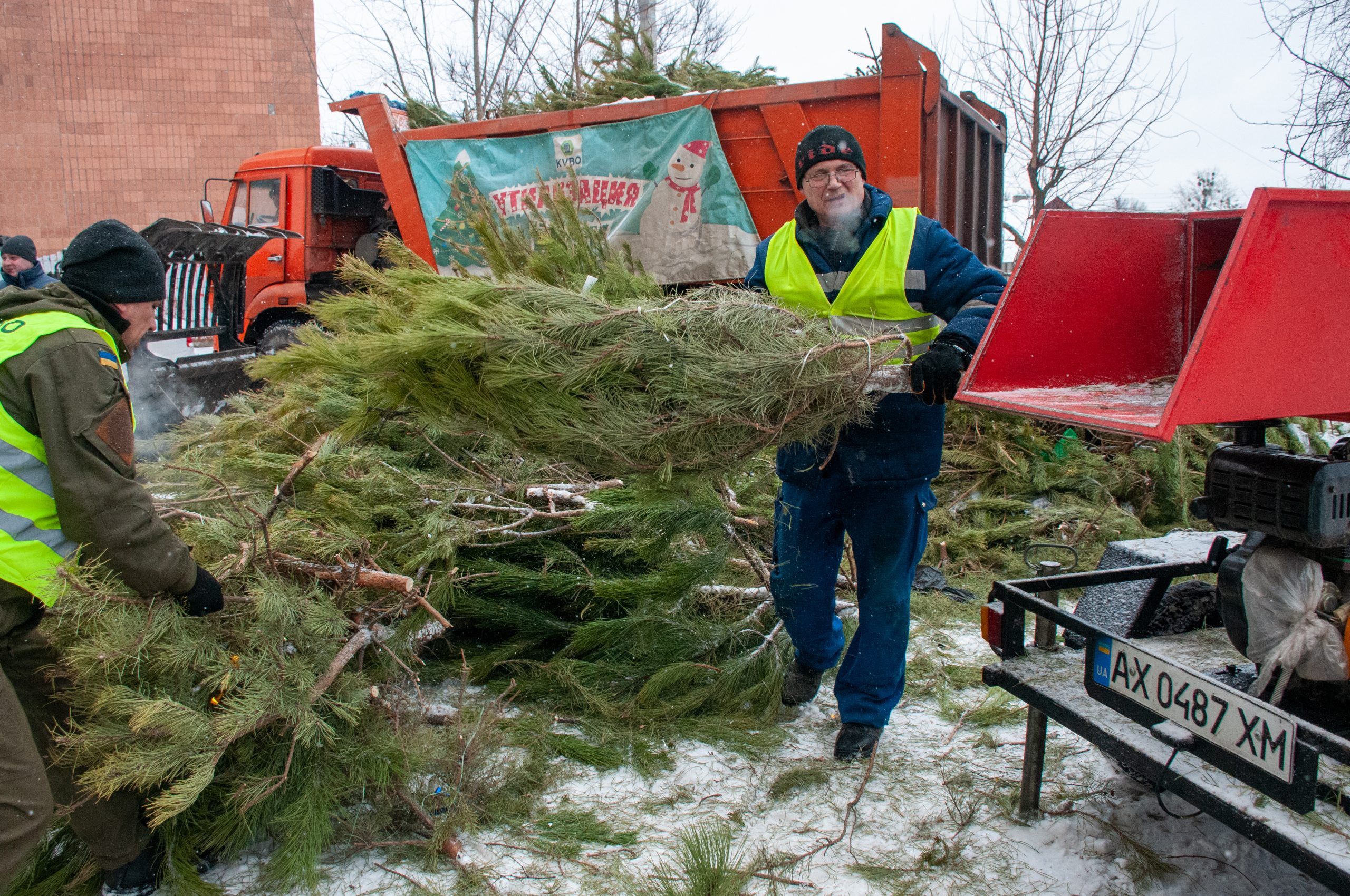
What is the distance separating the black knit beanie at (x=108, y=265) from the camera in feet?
6.91

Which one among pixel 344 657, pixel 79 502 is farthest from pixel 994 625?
pixel 79 502

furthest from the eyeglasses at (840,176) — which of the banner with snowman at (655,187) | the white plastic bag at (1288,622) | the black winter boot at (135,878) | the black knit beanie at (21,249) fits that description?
the black knit beanie at (21,249)

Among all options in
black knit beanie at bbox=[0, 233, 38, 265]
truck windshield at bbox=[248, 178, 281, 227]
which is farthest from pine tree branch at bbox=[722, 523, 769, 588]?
truck windshield at bbox=[248, 178, 281, 227]

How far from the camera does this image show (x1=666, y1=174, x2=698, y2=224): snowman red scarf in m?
6.02

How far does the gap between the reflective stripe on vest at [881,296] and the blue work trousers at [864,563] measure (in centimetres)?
48

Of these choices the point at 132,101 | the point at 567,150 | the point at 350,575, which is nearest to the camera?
the point at 350,575

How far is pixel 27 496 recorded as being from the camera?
6.43ft

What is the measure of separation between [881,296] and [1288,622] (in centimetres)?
Answer: 133

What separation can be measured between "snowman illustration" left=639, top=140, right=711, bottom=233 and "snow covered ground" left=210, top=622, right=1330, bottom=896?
13.3 feet

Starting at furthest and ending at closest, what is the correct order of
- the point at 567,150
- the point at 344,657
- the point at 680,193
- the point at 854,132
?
the point at 567,150, the point at 680,193, the point at 854,132, the point at 344,657

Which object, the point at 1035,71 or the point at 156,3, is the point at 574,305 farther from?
the point at 156,3

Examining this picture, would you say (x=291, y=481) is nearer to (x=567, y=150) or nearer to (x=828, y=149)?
(x=828, y=149)

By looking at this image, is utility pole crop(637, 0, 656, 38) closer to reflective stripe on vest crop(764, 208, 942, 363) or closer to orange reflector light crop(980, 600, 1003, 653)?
reflective stripe on vest crop(764, 208, 942, 363)

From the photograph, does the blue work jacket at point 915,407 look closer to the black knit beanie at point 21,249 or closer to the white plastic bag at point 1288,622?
the white plastic bag at point 1288,622
